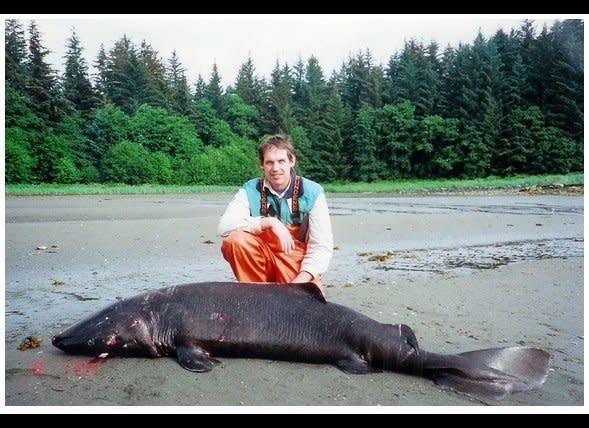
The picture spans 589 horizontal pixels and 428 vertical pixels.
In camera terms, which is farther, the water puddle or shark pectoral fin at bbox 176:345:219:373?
the water puddle

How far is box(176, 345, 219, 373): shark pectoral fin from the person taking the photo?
3249 mm

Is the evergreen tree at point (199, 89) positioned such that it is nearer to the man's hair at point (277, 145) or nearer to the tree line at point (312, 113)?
the tree line at point (312, 113)

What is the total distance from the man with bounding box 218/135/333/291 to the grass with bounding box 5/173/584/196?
689cm

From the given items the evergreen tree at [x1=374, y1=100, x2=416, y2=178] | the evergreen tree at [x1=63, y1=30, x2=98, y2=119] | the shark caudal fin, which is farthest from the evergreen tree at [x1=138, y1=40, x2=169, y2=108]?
the evergreen tree at [x1=374, y1=100, x2=416, y2=178]

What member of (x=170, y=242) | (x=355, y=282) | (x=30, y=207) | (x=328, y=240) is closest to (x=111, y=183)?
(x=30, y=207)

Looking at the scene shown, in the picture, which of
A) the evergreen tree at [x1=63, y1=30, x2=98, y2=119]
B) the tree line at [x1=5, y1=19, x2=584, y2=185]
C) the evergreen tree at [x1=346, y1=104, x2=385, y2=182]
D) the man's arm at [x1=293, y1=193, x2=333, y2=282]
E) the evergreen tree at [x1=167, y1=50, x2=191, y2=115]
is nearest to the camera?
the man's arm at [x1=293, y1=193, x2=333, y2=282]

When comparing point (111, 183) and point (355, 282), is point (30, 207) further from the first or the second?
point (355, 282)

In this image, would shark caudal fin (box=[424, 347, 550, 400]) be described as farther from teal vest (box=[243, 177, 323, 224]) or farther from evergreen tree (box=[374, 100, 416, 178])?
evergreen tree (box=[374, 100, 416, 178])

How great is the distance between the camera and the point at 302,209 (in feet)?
14.3

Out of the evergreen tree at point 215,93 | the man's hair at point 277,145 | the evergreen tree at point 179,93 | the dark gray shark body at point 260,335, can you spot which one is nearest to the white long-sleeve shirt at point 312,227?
the man's hair at point 277,145

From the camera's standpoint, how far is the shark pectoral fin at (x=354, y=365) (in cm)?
328
